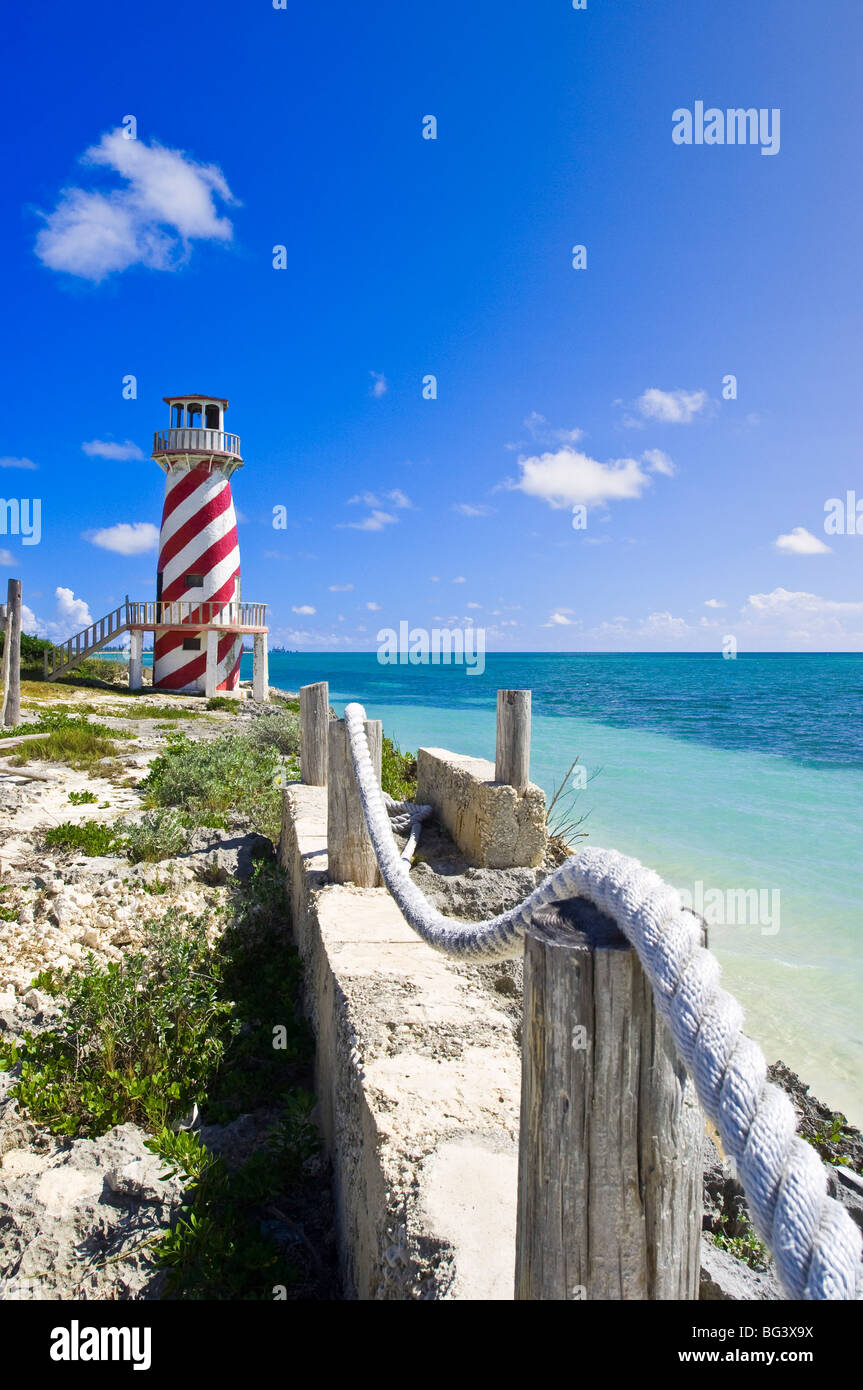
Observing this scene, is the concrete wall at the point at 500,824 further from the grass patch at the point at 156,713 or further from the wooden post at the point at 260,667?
the wooden post at the point at 260,667

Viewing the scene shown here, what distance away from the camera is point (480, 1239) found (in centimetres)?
191

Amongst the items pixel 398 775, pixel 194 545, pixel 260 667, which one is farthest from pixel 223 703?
pixel 398 775

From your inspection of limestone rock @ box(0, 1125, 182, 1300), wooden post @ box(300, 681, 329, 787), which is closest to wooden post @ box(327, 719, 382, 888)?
limestone rock @ box(0, 1125, 182, 1300)

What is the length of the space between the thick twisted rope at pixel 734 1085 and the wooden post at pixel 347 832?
3.17m

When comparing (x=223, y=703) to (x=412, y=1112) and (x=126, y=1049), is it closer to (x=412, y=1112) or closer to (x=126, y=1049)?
(x=126, y=1049)

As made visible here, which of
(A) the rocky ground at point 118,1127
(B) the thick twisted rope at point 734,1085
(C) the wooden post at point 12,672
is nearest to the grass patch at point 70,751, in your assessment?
(C) the wooden post at point 12,672

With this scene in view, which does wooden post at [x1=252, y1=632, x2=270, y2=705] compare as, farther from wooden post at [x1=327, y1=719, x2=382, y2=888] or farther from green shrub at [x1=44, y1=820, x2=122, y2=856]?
wooden post at [x1=327, y1=719, x2=382, y2=888]

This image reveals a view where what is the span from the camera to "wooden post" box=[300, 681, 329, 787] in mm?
7043

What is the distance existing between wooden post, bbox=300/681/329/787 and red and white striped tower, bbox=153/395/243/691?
1859 cm

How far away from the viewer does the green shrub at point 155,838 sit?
6.82 metres
